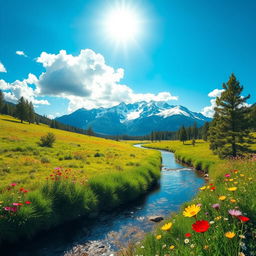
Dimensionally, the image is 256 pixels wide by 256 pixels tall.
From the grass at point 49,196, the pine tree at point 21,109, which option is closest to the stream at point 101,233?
the grass at point 49,196

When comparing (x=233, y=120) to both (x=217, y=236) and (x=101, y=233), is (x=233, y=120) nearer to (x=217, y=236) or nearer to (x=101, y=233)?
(x=101, y=233)

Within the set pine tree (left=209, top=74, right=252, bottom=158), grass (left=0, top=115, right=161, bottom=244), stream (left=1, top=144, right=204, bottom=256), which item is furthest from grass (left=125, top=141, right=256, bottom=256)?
pine tree (left=209, top=74, right=252, bottom=158)

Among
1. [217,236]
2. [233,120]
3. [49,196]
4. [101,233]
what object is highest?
[233,120]

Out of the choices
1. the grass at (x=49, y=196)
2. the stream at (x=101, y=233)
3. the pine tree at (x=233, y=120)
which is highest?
the pine tree at (x=233, y=120)

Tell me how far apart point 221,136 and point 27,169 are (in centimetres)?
2834

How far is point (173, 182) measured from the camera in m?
22.3

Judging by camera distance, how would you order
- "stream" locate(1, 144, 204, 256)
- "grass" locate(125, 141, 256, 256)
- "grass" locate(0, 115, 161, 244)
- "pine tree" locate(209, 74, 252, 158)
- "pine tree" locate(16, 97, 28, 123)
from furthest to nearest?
"pine tree" locate(16, 97, 28, 123), "pine tree" locate(209, 74, 252, 158), "stream" locate(1, 144, 204, 256), "grass" locate(0, 115, 161, 244), "grass" locate(125, 141, 256, 256)

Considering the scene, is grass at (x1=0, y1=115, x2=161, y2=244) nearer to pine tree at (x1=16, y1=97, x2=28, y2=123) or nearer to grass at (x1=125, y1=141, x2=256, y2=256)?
grass at (x1=125, y1=141, x2=256, y2=256)

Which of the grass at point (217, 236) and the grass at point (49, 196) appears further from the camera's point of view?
the grass at point (49, 196)

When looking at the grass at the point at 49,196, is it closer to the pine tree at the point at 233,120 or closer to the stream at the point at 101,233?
the stream at the point at 101,233

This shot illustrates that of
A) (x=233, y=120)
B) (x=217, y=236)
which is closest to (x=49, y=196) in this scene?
(x=217, y=236)

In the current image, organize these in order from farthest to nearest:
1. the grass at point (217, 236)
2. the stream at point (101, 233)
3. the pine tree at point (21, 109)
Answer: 1. the pine tree at point (21, 109)
2. the stream at point (101, 233)
3. the grass at point (217, 236)

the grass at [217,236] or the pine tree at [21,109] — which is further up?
the pine tree at [21,109]

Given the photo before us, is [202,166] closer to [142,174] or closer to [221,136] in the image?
[221,136]
